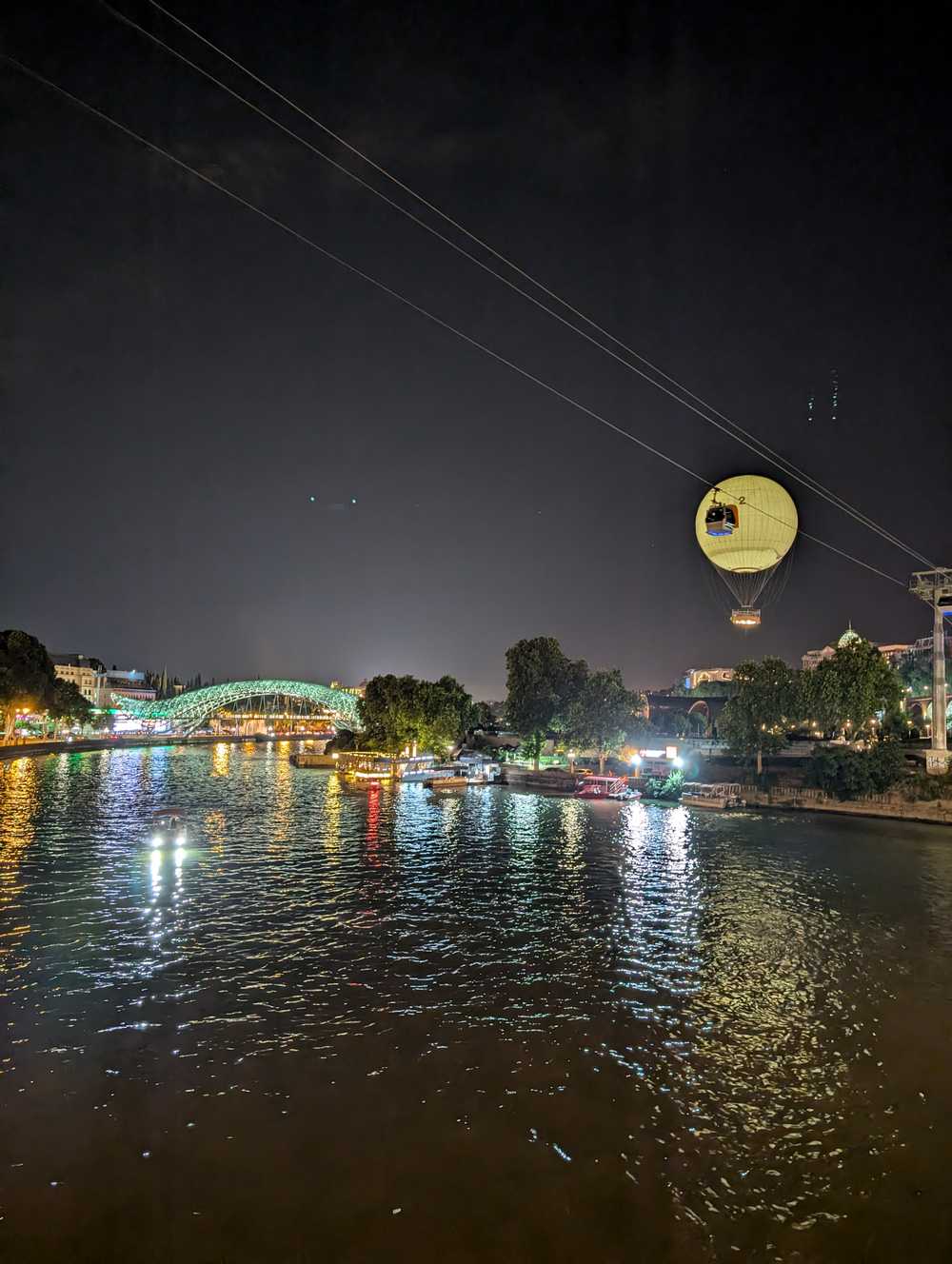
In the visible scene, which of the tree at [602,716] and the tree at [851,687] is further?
the tree at [602,716]

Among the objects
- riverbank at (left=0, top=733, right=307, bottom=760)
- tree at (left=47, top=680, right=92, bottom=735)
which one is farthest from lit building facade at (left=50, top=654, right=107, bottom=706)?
tree at (left=47, top=680, right=92, bottom=735)

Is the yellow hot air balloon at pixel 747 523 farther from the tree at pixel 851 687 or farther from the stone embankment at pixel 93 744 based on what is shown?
the stone embankment at pixel 93 744

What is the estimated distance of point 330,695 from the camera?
14975 cm

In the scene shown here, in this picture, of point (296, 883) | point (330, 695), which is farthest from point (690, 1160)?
point (330, 695)

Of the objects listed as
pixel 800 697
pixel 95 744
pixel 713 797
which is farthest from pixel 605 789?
pixel 95 744

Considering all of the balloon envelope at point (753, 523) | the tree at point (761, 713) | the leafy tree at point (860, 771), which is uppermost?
the balloon envelope at point (753, 523)

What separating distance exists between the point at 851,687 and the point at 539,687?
27.7 meters

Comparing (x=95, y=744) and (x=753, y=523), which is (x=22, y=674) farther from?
(x=753, y=523)

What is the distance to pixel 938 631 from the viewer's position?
135 feet

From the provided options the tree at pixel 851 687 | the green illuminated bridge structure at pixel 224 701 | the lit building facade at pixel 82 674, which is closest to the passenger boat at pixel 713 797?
the tree at pixel 851 687

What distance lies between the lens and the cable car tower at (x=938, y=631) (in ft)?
130

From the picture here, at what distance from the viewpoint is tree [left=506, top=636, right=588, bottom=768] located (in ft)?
230

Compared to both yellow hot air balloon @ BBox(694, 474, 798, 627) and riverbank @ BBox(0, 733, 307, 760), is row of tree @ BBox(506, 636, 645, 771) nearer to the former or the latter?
yellow hot air balloon @ BBox(694, 474, 798, 627)

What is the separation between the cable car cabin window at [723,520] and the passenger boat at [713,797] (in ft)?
81.8
